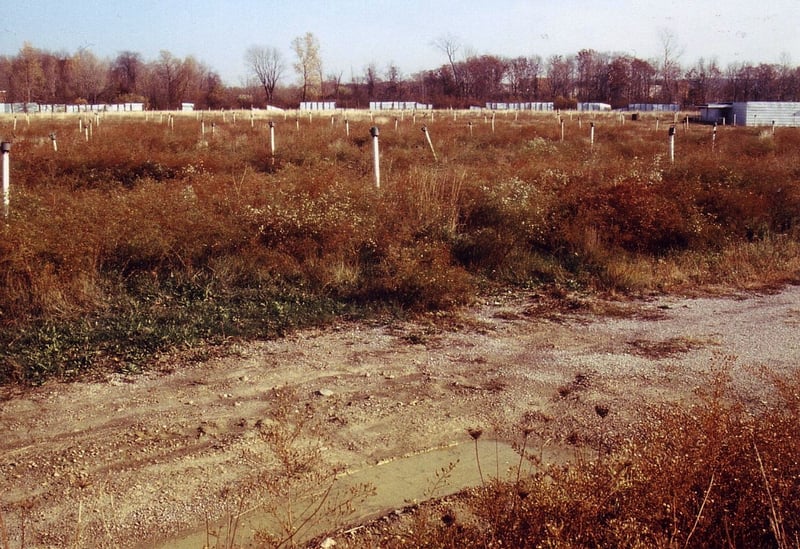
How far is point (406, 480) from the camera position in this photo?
4.05m

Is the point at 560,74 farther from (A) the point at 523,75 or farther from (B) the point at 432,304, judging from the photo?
(B) the point at 432,304

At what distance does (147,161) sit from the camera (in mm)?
16078

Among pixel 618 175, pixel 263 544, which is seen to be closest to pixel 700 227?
pixel 618 175

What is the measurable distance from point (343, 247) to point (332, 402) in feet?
12.1

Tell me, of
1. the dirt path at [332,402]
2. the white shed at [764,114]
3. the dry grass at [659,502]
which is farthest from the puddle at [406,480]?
the white shed at [764,114]

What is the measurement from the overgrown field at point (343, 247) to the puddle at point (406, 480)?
235 cm

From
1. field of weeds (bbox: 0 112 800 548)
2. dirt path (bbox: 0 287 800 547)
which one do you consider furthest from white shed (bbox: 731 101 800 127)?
dirt path (bbox: 0 287 800 547)

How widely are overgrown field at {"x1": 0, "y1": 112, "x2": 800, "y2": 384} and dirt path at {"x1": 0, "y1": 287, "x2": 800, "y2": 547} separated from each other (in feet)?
2.01

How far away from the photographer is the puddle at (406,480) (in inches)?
138

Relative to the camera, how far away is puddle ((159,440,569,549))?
350 centimetres

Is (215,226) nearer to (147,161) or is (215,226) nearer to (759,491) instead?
(759,491)

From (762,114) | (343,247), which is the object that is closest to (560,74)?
(762,114)

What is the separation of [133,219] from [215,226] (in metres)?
0.88

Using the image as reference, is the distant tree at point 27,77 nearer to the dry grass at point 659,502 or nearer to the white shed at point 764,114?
the white shed at point 764,114
